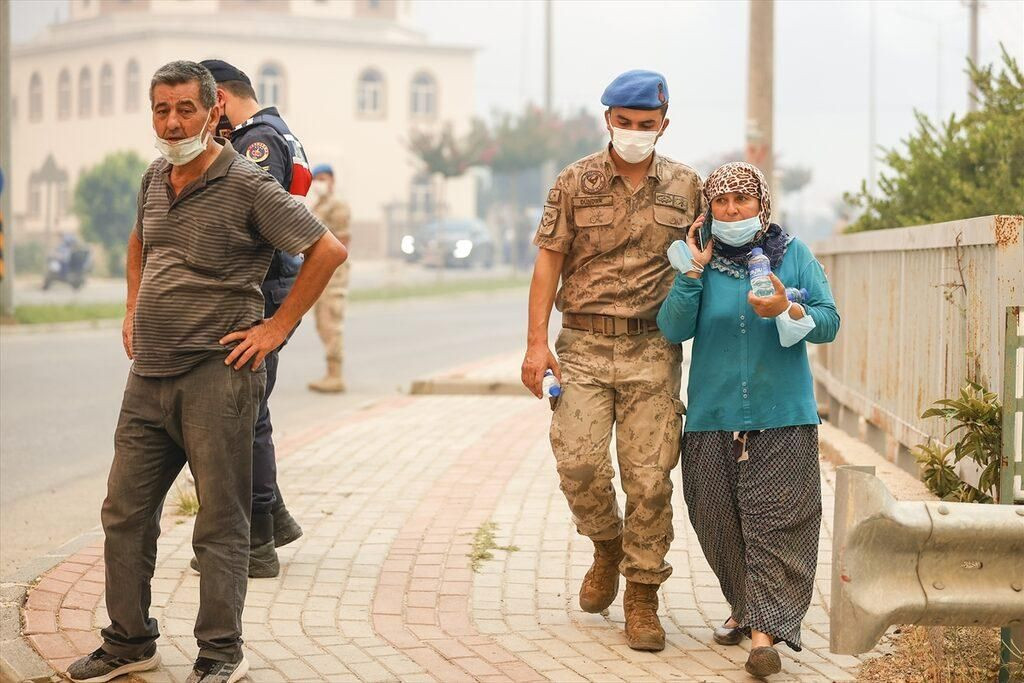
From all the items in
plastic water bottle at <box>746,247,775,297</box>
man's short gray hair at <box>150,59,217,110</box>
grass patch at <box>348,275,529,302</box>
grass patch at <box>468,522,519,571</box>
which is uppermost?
man's short gray hair at <box>150,59,217,110</box>

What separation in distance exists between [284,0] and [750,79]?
47155mm

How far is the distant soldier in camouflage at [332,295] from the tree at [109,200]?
32.4 meters

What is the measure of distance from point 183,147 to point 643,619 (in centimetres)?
220

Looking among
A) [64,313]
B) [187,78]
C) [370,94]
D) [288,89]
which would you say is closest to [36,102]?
[288,89]

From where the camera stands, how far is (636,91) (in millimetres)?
5219

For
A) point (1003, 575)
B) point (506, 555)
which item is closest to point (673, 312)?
point (1003, 575)

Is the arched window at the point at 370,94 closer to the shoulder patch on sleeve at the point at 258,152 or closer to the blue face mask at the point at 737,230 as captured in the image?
the shoulder patch on sleeve at the point at 258,152

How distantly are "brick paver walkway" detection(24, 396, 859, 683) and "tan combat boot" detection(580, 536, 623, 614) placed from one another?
0.09 metres

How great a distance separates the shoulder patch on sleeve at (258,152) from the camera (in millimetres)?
5930

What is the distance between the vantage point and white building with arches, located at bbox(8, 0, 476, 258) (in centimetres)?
5266

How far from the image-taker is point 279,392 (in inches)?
555

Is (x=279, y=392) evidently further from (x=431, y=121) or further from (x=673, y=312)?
(x=431, y=121)

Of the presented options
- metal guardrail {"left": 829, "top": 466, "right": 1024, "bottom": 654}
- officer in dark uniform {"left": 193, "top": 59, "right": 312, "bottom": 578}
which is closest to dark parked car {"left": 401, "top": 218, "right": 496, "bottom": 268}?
officer in dark uniform {"left": 193, "top": 59, "right": 312, "bottom": 578}

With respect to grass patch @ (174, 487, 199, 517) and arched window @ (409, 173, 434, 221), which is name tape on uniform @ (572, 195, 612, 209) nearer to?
grass patch @ (174, 487, 199, 517)
